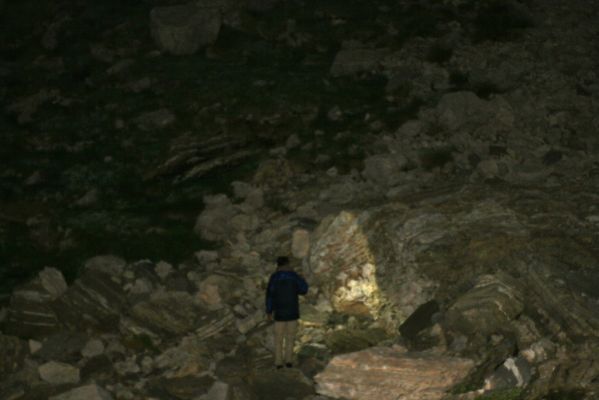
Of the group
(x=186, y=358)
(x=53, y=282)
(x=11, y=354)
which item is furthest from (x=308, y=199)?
(x=11, y=354)

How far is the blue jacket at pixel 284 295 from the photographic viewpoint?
13.5 metres

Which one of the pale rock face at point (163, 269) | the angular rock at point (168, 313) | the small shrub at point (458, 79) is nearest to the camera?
the angular rock at point (168, 313)

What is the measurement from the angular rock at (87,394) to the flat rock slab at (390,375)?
3.71 m

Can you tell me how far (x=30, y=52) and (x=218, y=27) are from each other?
23.0 ft

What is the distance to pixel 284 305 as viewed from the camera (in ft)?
44.2

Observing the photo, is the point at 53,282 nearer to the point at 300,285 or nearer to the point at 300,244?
the point at 300,244

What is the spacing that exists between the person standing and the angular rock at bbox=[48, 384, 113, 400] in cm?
306

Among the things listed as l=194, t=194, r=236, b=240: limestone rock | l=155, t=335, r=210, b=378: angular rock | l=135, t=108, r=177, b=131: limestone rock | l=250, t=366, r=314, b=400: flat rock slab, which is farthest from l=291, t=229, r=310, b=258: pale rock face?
l=135, t=108, r=177, b=131: limestone rock

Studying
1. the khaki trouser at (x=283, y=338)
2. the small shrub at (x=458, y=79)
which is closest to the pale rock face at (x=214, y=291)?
the khaki trouser at (x=283, y=338)

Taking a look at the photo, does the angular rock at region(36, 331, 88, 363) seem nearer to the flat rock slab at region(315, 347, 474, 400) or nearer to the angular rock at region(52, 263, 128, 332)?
the angular rock at region(52, 263, 128, 332)

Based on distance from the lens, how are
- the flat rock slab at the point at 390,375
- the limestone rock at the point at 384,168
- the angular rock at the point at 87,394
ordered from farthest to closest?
the limestone rock at the point at 384,168 < the angular rock at the point at 87,394 < the flat rock slab at the point at 390,375

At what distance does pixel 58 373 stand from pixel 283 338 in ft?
13.5

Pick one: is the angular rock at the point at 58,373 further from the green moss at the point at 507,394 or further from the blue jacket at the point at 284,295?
the green moss at the point at 507,394

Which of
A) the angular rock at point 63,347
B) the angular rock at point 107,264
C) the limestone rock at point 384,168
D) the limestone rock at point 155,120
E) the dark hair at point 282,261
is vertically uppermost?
the dark hair at point 282,261
